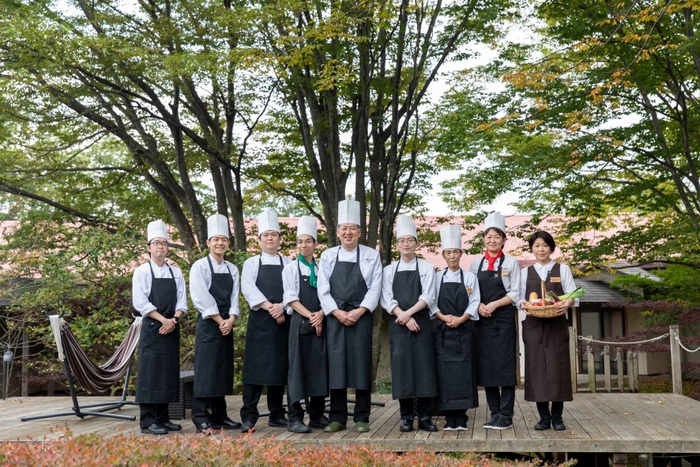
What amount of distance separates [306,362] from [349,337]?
42 cm

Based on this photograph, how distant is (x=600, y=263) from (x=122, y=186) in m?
9.56

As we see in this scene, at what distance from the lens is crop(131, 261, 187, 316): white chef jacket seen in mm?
5930

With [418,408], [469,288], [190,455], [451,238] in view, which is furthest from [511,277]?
[190,455]

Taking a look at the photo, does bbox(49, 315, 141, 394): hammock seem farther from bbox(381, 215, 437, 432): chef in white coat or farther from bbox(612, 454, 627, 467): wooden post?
bbox(612, 454, 627, 467): wooden post

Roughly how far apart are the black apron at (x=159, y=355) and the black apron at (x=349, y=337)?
1.33 meters

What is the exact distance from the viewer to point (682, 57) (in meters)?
11.1

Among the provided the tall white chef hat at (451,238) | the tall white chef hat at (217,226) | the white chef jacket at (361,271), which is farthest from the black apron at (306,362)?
the tall white chef hat at (451,238)

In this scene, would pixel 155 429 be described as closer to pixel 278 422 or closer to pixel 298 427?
pixel 278 422

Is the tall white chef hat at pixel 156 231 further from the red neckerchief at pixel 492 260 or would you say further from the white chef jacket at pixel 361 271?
the red neckerchief at pixel 492 260

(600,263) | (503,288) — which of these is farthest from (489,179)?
(503,288)

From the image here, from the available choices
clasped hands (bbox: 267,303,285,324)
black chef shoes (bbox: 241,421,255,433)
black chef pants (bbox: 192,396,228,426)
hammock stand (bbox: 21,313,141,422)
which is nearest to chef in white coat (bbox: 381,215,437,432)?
clasped hands (bbox: 267,303,285,324)

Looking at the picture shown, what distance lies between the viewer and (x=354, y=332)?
19.1 ft

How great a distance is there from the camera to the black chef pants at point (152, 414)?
19.4ft

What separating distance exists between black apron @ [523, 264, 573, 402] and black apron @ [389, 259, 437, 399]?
795 mm
